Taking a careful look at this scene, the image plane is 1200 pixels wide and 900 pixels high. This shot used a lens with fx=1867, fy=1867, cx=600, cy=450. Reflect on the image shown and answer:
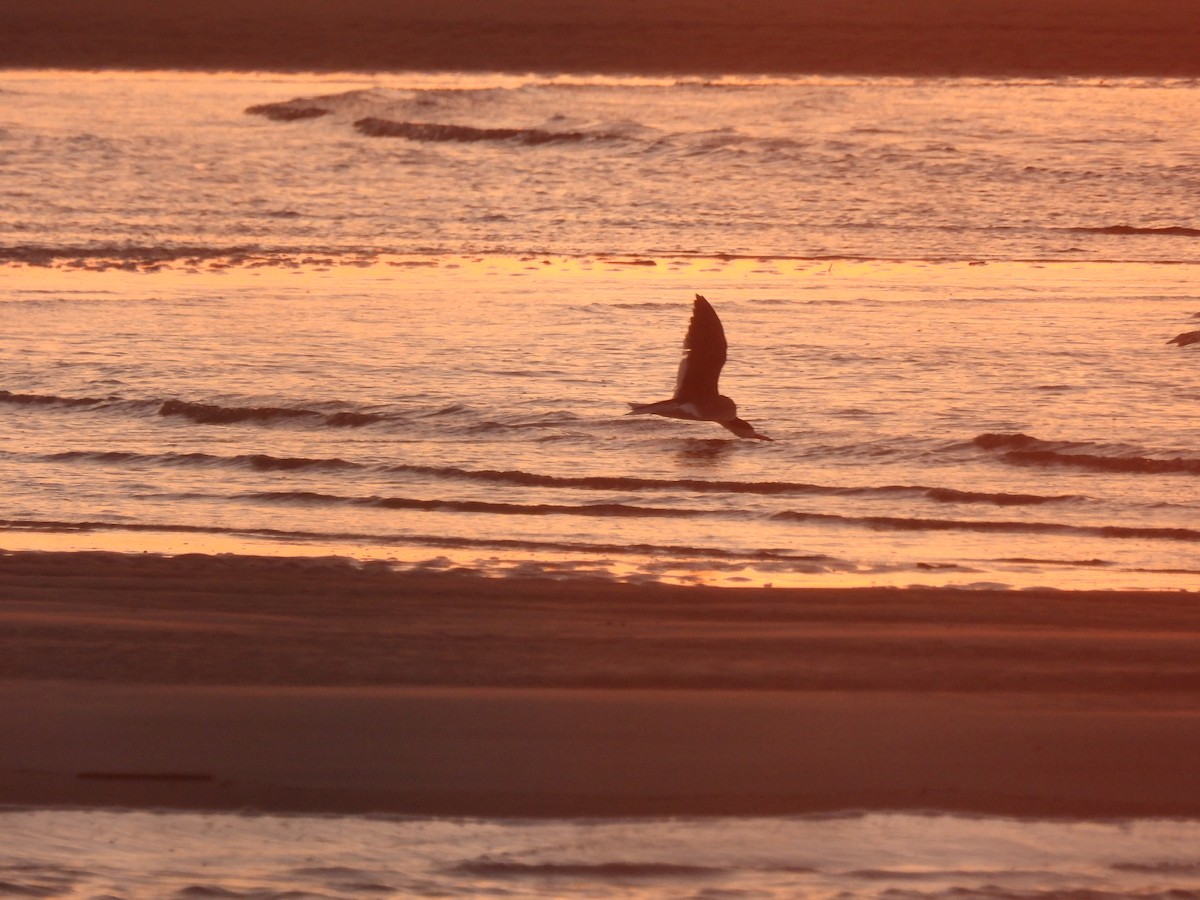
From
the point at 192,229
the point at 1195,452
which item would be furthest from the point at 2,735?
the point at 192,229

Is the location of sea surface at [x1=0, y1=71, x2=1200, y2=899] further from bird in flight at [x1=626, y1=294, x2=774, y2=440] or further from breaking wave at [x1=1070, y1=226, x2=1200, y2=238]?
bird in flight at [x1=626, y1=294, x2=774, y2=440]

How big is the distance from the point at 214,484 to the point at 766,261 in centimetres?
657

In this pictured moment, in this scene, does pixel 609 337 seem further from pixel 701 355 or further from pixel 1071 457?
pixel 1071 457

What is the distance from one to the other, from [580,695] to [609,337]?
676 cm

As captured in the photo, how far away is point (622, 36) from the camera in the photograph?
2881 centimetres

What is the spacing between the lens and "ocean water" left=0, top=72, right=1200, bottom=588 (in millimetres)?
8828

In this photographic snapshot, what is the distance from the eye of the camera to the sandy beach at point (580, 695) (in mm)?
5453

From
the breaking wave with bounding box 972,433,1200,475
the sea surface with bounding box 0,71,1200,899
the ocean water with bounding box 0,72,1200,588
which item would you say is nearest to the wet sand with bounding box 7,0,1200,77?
the ocean water with bounding box 0,72,1200,588

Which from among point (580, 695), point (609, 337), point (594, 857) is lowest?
point (594, 857)

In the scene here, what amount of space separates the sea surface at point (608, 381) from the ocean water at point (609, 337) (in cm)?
4

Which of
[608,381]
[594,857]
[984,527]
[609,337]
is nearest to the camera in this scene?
[594,857]

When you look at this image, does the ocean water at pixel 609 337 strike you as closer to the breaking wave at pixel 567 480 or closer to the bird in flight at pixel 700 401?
the breaking wave at pixel 567 480

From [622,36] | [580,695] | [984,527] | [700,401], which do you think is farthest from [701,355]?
[622,36]

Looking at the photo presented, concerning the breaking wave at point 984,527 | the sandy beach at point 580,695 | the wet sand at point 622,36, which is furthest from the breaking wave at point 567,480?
the wet sand at point 622,36
